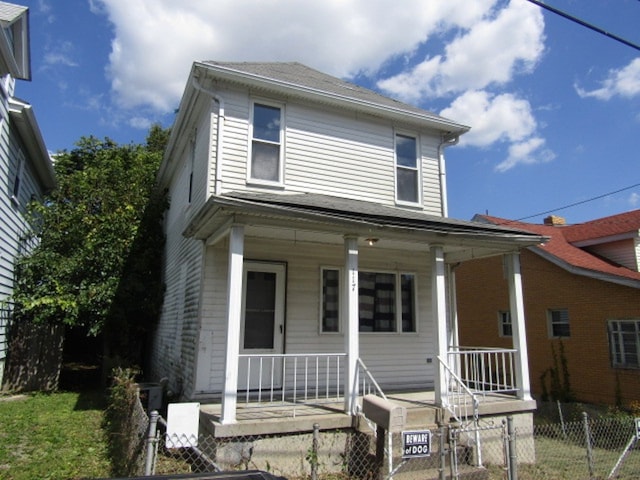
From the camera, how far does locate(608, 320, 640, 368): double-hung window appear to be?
1289cm

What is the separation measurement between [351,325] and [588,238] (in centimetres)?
1348

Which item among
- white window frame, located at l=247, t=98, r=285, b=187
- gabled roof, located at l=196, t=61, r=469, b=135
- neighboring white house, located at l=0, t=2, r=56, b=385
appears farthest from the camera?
neighboring white house, located at l=0, t=2, r=56, b=385

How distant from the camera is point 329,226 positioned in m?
6.65

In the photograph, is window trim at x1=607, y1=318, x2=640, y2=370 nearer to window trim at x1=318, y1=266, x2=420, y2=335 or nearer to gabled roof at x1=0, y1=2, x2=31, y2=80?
window trim at x1=318, y1=266, x2=420, y2=335

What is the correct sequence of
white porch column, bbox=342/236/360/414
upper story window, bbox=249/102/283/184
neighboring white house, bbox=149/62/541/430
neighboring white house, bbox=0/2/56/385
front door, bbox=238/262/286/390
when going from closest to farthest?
white porch column, bbox=342/236/360/414 → neighboring white house, bbox=149/62/541/430 → front door, bbox=238/262/286/390 → upper story window, bbox=249/102/283/184 → neighboring white house, bbox=0/2/56/385

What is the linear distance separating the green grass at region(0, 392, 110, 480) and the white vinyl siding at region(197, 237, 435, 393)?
182 centimetres

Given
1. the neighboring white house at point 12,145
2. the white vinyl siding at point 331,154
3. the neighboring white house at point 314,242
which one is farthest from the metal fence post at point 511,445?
the neighboring white house at point 12,145

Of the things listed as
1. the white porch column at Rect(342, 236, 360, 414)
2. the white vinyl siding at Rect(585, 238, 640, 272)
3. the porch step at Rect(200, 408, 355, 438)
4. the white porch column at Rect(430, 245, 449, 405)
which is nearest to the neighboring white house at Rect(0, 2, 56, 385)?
the porch step at Rect(200, 408, 355, 438)

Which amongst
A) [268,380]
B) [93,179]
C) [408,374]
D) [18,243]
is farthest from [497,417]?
[93,179]

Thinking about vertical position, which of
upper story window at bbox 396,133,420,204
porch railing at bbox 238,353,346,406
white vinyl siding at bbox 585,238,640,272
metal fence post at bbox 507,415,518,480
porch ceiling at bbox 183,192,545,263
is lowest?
metal fence post at bbox 507,415,518,480

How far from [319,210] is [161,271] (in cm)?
827

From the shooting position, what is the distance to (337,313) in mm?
8586

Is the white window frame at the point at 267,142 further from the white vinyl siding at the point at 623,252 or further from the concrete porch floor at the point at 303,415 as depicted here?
the white vinyl siding at the point at 623,252

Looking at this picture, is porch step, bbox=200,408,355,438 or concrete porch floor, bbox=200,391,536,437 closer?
porch step, bbox=200,408,355,438
